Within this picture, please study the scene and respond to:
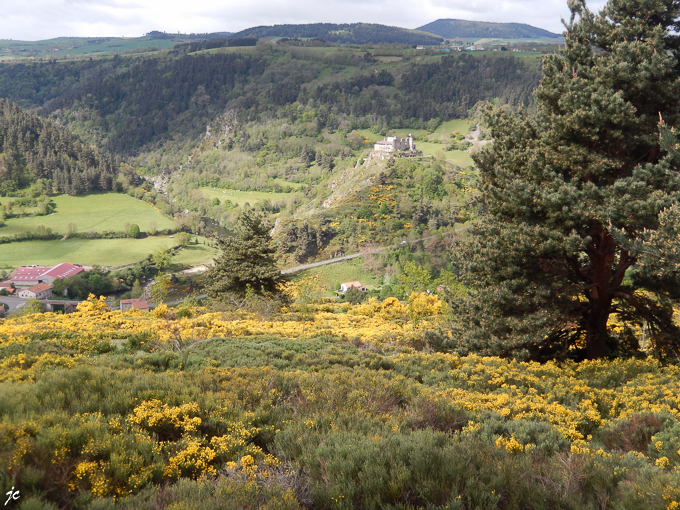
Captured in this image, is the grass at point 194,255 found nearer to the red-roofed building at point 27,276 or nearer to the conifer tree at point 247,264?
the red-roofed building at point 27,276

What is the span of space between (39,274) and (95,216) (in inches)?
1866

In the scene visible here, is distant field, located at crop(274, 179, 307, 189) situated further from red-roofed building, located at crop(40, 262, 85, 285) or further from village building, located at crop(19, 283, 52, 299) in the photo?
village building, located at crop(19, 283, 52, 299)

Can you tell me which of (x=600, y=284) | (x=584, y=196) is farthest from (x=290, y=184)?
(x=584, y=196)

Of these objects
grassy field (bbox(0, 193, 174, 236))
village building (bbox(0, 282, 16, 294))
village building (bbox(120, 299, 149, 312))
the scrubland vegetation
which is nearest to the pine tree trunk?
the scrubland vegetation

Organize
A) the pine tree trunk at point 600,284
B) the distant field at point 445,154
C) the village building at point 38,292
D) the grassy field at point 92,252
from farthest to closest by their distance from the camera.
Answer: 1. the distant field at point 445,154
2. the grassy field at point 92,252
3. the village building at point 38,292
4. the pine tree trunk at point 600,284

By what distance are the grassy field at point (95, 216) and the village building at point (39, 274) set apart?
30817 mm

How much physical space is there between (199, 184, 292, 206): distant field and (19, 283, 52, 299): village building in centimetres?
7332

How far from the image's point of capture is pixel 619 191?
8.64 meters

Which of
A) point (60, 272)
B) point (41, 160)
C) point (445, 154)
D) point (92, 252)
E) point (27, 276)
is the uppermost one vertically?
point (445, 154)

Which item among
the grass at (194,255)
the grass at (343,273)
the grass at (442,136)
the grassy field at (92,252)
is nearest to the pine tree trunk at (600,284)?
the grass at (343,273)

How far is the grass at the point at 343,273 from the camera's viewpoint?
73.4 metres

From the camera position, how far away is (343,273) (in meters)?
77.9

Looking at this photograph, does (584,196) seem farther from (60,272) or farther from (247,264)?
(60,272)

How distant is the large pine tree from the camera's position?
8.77 meters
